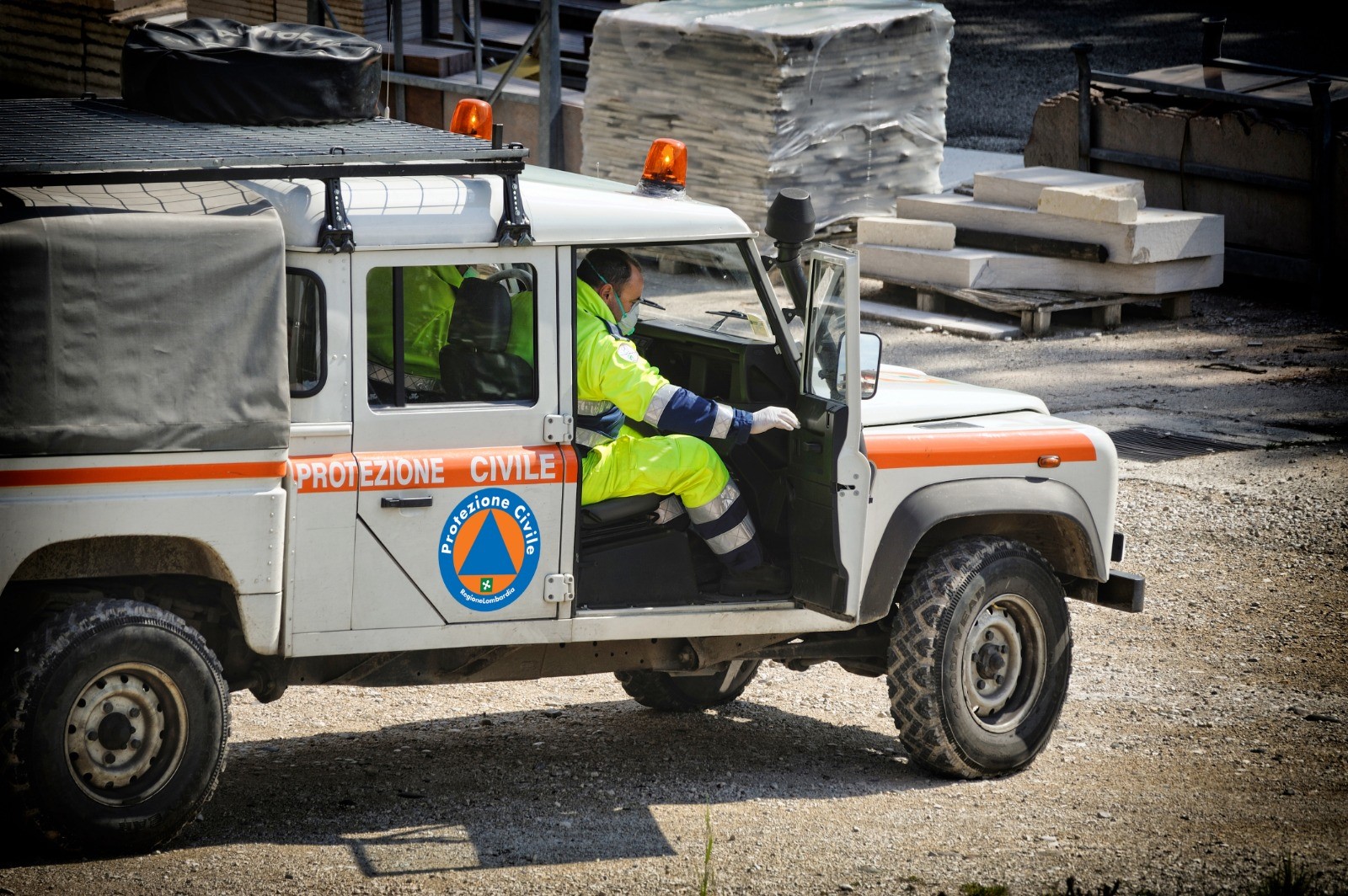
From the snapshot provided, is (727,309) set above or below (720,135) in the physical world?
below

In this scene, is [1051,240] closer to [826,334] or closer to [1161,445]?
[1161,445]

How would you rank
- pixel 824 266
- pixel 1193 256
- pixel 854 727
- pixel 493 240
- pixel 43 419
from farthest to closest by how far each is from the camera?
pixel 1193 256
pixel 854 727
pixel 824 266
pixel 493 240
pixel 43 419

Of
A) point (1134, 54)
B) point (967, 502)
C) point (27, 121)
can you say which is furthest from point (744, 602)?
point (1134, 54)

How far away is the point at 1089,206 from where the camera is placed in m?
13.9

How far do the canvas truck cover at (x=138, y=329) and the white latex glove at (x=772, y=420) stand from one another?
1533mm

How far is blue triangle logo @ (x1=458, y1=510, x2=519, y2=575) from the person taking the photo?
5211mm

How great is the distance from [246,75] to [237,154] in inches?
27.6

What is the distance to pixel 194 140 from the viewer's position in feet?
17.3

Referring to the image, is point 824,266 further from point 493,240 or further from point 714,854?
point 714,854

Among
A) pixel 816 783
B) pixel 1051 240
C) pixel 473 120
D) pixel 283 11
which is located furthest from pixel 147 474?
pixel 283 11

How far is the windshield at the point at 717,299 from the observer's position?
564 cm

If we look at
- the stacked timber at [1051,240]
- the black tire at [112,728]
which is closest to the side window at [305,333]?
the black tire at [112,728]

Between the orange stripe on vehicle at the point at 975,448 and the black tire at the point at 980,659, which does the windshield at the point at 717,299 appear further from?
the black tire at the point at 980,659

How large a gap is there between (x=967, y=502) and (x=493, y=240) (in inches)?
76.6
